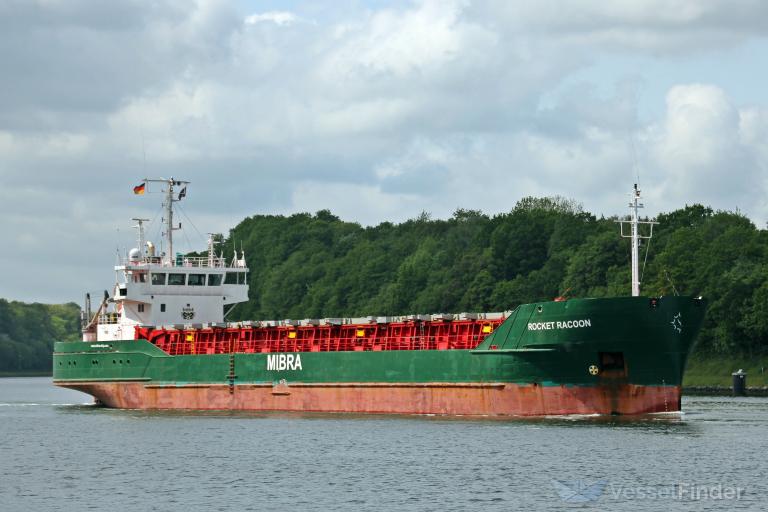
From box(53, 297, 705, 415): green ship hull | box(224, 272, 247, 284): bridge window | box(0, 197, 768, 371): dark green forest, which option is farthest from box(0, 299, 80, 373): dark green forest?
box(53, 297, 705, 415): green ship hull

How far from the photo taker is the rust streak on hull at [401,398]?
44812mm

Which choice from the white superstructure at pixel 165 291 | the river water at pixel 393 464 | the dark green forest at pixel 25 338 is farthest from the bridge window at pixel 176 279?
the dark green forest at pixel 25 338

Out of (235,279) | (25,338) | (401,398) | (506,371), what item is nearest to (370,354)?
(401,398)

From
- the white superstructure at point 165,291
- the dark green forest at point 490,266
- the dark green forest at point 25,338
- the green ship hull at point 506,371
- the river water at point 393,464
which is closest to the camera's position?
the river water at point 393,464

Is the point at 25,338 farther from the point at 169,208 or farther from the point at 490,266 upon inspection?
the point at 169,208

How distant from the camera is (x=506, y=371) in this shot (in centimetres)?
4597

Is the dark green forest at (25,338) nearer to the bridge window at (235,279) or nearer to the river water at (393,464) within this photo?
the bridge window at (235,279)

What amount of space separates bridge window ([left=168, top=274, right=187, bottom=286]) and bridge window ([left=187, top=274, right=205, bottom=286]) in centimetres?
29

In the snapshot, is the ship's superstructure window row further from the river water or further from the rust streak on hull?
the river water

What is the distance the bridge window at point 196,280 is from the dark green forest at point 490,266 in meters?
18.1

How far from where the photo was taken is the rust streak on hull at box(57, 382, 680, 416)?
147ft

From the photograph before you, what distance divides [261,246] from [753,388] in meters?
99.0

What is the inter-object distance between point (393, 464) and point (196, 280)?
2682 cm

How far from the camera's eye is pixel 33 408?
224 ft
